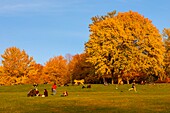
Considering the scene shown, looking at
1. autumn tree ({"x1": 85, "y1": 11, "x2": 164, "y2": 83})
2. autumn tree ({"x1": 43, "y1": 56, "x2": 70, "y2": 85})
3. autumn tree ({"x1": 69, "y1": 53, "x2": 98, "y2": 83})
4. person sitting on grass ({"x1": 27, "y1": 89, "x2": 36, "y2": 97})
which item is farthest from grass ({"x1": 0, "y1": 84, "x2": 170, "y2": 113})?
autumn tree ({"x1": 43, "y1": 56, "x2": 70, "y2": 85})

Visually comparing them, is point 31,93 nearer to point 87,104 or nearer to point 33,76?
point 87,104

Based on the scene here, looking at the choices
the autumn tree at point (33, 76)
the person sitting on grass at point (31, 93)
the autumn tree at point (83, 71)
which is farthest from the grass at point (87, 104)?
the autumn tree at point (33, 76)

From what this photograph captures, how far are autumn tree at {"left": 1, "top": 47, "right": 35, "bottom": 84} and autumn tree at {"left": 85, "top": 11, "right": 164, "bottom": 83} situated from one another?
26.6 m

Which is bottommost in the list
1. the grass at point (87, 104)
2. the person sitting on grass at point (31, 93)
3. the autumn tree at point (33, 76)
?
the grass at point (87, 104)

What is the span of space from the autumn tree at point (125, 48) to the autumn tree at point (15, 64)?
2665 centimetres

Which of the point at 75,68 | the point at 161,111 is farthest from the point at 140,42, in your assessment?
the point at 161,111

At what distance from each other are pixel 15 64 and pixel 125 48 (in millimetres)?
36928

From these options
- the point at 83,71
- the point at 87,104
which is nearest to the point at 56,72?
the point at 83,71

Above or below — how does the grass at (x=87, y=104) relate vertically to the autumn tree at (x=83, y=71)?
below

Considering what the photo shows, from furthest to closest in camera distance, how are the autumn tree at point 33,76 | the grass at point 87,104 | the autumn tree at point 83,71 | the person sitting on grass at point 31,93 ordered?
the autumn tree at point 33,76
the autumn tree at point 83,71
the person sitting on grass at point 31,93
the grass at point 87,104

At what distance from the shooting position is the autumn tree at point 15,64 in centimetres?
9538

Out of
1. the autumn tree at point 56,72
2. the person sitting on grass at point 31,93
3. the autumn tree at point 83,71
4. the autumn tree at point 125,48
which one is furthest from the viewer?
the autumn tree at point 56,72

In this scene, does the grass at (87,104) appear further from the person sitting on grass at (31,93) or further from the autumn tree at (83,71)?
the autumn tree at (83,71)

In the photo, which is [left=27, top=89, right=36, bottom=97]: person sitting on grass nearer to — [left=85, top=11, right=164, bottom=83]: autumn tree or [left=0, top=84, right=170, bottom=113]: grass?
[left=0, top=84, right=170, bottom=113]: grass
